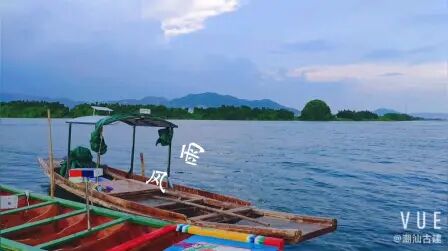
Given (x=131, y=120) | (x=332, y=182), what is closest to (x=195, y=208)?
(x=131, y=120)

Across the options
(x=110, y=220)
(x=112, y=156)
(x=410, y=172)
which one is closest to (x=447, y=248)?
Result: (x=110, y=220)

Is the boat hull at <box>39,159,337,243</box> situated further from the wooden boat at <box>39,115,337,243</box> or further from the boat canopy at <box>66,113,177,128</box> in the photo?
the boat canopy at <box>66,113,177,128</box>

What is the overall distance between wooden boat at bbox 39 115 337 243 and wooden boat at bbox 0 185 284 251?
241cm

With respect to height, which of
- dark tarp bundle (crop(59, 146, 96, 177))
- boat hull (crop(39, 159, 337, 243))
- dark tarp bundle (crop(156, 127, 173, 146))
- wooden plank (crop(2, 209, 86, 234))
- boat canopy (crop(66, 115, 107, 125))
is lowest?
boat hull (crop(39, 159, 337, 243))

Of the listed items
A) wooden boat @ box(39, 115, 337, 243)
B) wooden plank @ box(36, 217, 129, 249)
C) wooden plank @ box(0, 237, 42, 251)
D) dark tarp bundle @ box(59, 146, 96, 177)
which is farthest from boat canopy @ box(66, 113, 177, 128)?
wooden plank @ box(0, 237, 42, 251)

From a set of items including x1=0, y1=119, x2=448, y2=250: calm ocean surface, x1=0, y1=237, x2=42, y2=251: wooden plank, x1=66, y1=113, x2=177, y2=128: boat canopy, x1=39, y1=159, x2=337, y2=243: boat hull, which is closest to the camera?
x1=0, y1=237, x2=42, y2=251: wooden plank

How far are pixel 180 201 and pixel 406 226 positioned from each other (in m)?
9.08

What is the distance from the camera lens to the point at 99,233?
332 inches

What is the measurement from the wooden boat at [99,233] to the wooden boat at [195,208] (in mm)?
2408

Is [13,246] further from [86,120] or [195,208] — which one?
[86,120]

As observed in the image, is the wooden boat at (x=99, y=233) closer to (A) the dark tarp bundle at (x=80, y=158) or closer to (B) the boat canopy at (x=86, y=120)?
(B) the boat canopy at (x=86, y=120)

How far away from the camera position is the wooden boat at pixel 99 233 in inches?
279

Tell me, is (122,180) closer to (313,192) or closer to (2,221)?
(2,221)

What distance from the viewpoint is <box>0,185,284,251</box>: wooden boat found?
7.09 meters
